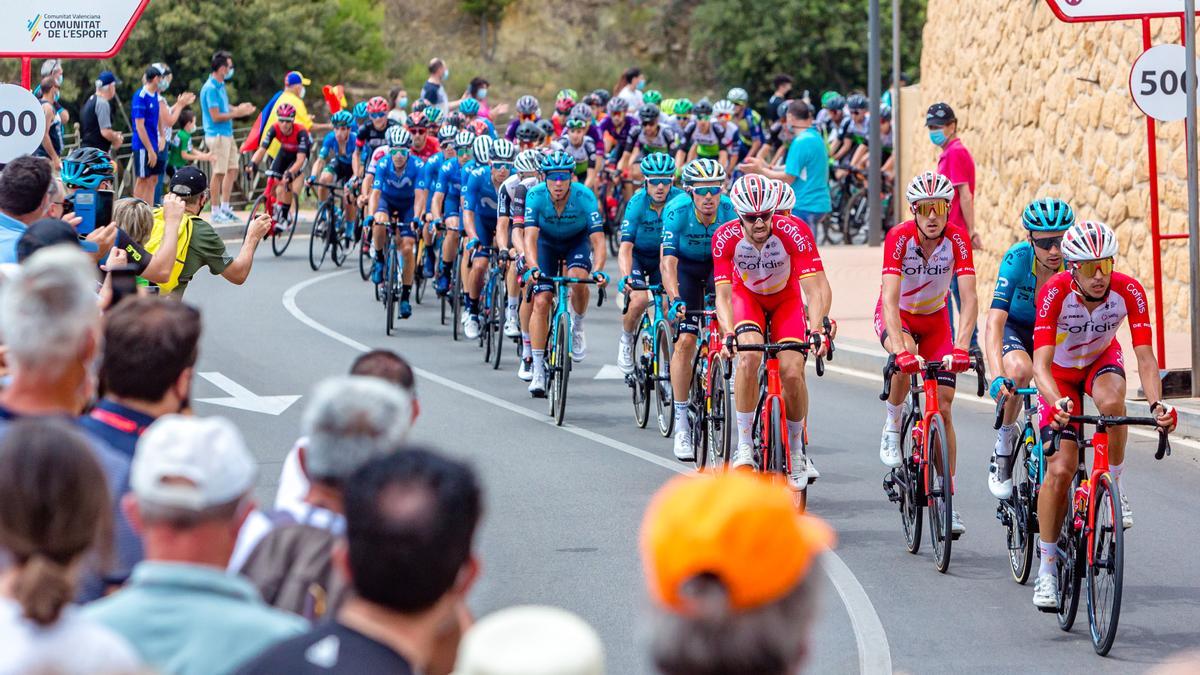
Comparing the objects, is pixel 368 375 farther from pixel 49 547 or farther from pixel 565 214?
pixel 565 214

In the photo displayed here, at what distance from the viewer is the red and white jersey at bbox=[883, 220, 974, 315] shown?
33.7 feet

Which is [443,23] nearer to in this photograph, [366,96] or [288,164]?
[366,96]

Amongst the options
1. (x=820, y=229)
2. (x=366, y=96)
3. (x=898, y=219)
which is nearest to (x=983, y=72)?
(x=898, y=219)

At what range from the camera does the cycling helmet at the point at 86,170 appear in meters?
9.16

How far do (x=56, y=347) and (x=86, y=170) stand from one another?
4811mm

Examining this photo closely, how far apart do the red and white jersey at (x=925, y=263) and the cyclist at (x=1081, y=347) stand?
1.85 metres

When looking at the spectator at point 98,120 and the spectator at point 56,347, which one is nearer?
the spectator at point 56,347

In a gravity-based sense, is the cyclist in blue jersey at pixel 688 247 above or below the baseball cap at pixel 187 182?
below

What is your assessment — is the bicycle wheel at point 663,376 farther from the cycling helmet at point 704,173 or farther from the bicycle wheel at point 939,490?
the bicycle wheel at point 939,490

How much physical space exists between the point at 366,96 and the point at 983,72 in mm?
26061

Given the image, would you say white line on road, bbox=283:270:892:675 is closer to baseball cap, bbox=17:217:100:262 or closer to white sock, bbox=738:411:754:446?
white sock, bbox=738:411:754:446

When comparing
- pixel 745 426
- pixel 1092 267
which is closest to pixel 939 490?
pixel 745 426

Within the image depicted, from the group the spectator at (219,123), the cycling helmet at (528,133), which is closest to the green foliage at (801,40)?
the spectator at (219,123)

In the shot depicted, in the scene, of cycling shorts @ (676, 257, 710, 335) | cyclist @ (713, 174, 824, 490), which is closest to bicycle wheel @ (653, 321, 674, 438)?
cycling shorts @ (676, 257, 710, 335)
